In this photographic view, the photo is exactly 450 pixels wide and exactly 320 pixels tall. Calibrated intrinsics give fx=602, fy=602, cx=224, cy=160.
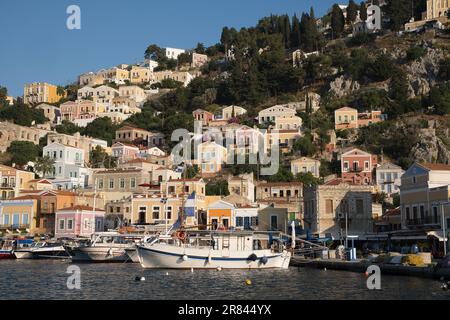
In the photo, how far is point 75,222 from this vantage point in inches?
2768

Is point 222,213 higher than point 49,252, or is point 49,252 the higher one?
point 222,213

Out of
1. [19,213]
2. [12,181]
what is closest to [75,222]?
[19,213]

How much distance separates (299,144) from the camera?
3851 inches

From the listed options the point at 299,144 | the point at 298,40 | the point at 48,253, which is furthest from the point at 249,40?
the point at 48,253

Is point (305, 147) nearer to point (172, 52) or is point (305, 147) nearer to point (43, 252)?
point (43, 252)

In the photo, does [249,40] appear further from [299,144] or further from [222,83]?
[299,144]

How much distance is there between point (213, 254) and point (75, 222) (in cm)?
2872

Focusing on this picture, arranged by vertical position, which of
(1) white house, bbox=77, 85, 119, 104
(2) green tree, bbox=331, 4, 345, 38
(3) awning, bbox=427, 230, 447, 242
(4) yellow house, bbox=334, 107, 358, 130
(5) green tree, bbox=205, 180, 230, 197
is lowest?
(3) awning, bbox=427, 230, 447, 242

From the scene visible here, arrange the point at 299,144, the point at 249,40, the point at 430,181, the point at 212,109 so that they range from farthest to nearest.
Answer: the point at 249,40 → the point at 212,109 → the point at 299,144 → the point at 430,181

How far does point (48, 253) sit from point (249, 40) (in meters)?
102

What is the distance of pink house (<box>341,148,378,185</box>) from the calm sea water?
45.4 meters

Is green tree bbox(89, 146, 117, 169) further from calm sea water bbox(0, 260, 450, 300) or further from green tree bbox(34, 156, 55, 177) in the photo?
calm sea water bbox(0, 260, 450, 300)

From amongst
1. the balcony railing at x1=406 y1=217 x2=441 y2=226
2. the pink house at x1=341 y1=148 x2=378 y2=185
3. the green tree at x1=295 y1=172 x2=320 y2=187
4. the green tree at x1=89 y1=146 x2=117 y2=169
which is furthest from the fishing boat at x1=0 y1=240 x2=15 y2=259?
the pink house at x1=341 y1=148 x2=378 y2=185

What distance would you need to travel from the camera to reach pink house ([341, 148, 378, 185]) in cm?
8781
